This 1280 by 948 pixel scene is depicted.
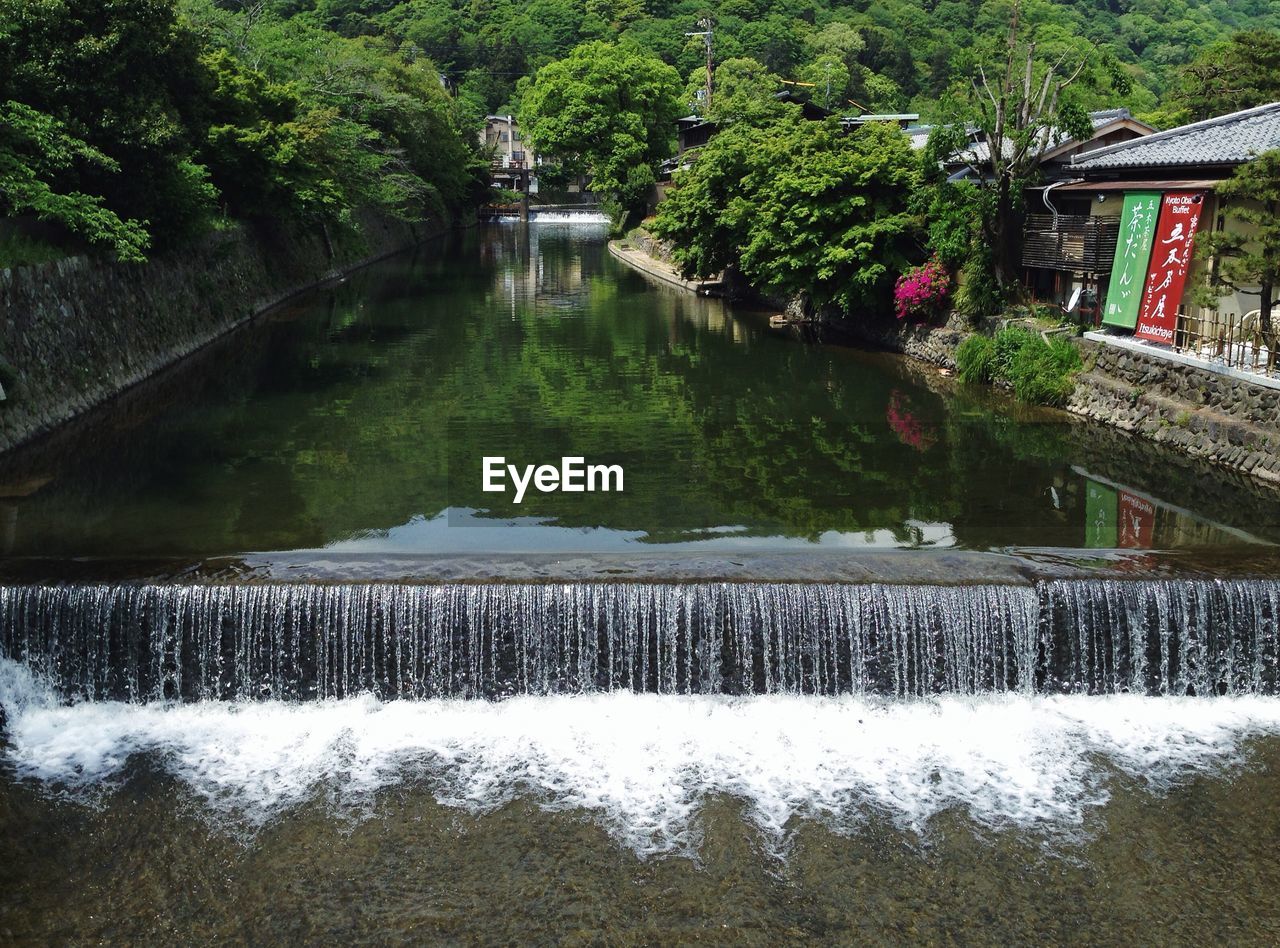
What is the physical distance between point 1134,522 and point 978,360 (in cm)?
1033

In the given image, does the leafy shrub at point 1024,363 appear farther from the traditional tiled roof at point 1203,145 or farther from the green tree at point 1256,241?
the green tree at point 1256,241

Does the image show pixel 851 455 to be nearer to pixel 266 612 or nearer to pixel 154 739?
pixel 266 612

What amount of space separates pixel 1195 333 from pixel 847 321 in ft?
46.7

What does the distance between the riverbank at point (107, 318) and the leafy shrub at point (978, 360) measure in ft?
62.7

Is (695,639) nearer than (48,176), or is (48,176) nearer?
(695,639)

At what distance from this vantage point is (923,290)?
30.3 meters

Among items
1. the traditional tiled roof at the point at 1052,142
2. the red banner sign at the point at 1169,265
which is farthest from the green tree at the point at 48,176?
the traditional tiled roof at the point at 1052,142

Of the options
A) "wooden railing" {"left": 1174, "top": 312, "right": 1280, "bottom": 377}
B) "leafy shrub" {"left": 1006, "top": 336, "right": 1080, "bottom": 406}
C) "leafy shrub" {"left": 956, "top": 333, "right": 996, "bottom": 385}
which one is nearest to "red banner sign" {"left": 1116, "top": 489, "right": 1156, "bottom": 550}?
"wooden railing" {"left": 1174, "top": 312, "right": 1280, "bottom": 377}

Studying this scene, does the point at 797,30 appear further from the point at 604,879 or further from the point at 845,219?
the point at 604,879

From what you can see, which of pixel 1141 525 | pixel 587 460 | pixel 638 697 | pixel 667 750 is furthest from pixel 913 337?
pixel 667 750

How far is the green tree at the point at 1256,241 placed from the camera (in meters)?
19.3

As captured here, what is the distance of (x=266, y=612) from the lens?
13.7m

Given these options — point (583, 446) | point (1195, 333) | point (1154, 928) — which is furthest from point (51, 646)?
point (1195, 333)

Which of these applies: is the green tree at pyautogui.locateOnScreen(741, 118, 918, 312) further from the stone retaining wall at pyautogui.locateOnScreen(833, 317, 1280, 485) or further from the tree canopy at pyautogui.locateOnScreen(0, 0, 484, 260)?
the tree canopy at pyautogui.locateOnScreen(0, 0, 484, 260)
